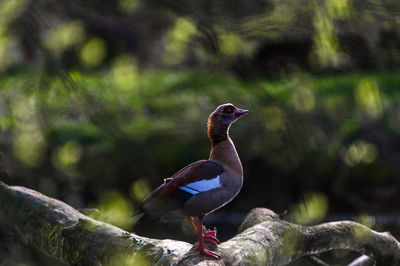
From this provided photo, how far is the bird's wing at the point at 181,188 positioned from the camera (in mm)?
2375

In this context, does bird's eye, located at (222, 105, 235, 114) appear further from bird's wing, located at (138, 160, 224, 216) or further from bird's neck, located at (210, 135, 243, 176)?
bird's wing, located at (138, 160, 224, 216)

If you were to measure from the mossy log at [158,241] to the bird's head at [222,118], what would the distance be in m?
0.51

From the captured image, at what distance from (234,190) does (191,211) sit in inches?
9.0

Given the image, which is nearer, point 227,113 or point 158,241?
point 158,241

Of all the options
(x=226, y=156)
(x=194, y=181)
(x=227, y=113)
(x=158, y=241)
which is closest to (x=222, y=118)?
(x=227, y=113)

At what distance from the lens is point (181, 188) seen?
2.43 m

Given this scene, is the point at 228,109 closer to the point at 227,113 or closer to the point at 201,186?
the point at 227,113

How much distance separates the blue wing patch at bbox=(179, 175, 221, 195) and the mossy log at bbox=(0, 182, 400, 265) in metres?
0.24

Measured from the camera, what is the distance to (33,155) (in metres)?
3.05

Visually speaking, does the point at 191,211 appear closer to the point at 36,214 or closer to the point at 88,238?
the point at 88,238

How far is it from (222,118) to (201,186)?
1.52 feet

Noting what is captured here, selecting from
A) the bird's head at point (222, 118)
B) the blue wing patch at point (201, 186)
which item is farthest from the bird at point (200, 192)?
the bird's head at point (222, 118)

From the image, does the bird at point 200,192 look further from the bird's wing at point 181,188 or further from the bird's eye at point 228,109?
the bird's eye at point 228,109

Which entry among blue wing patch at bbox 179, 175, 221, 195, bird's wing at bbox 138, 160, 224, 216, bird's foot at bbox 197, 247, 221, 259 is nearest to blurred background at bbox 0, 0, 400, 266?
bird's wing at bbox 138, 160, 224, 216
